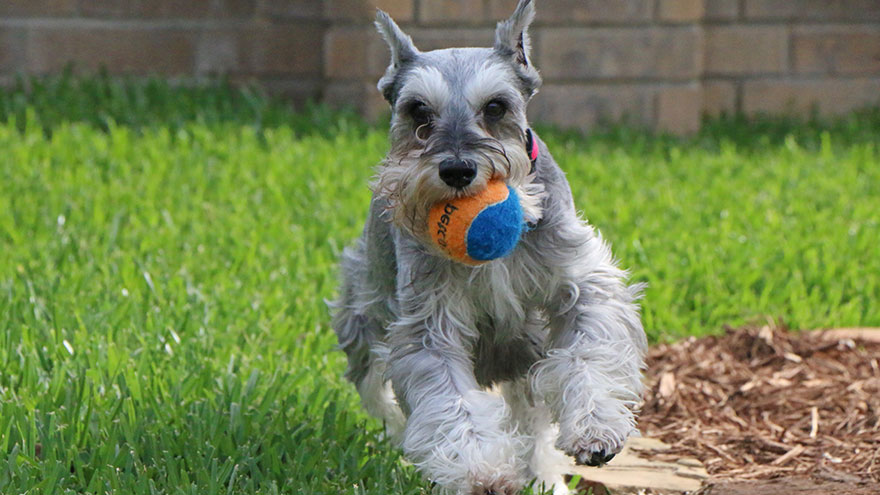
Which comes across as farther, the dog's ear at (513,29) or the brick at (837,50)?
the brick at (837,50)

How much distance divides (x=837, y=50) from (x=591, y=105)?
7.67 ft

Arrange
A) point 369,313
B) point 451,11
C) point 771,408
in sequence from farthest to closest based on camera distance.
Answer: point 451,11, point 771,408, point 369,313

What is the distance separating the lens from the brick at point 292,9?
946cm

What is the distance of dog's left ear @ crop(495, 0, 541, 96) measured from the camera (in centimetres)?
363

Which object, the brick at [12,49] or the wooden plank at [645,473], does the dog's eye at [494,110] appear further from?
the brick at [12,49]

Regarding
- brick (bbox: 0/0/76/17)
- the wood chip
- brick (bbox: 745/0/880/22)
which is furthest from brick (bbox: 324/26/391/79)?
the wood chip

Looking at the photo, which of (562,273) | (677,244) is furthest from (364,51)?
(562,273)

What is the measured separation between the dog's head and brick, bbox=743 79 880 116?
683cm

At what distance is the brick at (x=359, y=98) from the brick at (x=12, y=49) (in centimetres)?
235

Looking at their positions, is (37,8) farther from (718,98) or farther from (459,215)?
(459,215)

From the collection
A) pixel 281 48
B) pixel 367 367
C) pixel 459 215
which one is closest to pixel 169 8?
pixel 281 48

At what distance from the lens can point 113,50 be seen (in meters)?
9.37

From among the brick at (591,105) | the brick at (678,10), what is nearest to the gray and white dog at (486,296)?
the brick at (591,105)

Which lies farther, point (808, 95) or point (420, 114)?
point (808, 95)
